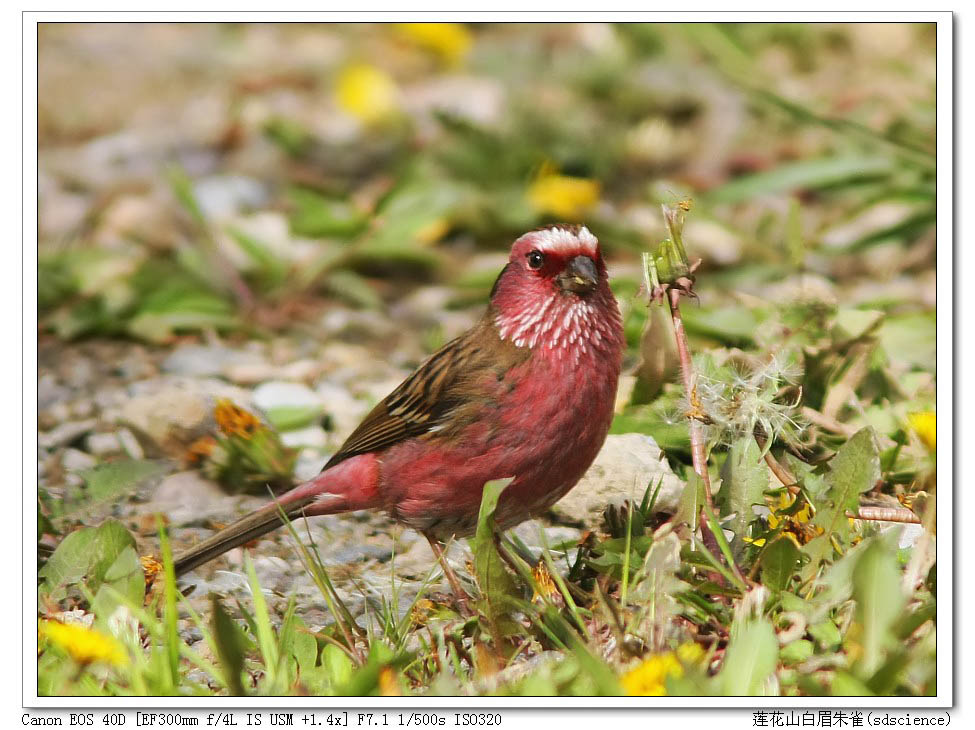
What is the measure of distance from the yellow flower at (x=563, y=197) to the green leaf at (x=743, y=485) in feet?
10.5

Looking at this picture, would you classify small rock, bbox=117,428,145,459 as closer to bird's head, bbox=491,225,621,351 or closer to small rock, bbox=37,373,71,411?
small rock, bbox=37,373,71,411

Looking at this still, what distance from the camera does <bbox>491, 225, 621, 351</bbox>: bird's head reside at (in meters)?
3.49

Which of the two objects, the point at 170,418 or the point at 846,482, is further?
the point at 170,418

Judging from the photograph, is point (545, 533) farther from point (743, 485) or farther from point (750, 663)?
point (750, 663)

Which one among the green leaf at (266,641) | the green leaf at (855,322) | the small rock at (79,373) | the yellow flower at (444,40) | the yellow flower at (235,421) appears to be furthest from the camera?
the yellow flower at (444,40)

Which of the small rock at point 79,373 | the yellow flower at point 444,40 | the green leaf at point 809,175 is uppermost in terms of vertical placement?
the yellow flower at point 444,40

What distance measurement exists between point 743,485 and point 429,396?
105cm

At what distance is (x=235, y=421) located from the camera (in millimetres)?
4266

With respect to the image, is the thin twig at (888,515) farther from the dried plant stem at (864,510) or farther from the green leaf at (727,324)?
the green leaf at (727,324)

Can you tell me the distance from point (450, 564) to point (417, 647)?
538mm

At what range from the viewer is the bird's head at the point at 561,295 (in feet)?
11.4

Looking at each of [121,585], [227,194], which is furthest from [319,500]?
[227,194]

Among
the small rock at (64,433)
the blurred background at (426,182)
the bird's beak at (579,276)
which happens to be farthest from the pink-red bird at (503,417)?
the small rock at (64,433)

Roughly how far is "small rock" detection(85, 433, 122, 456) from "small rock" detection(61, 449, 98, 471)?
0.13ft
